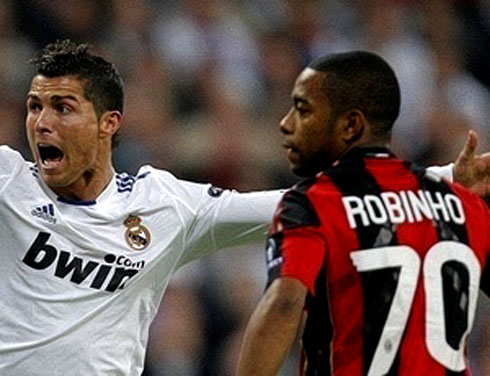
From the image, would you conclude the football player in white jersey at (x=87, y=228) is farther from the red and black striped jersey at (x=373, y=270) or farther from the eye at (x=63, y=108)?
the red and black striped jersey at (x=373, y=270)

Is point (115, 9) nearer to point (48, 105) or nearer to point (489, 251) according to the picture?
point (48, 105)

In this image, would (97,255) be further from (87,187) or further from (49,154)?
(49,154)

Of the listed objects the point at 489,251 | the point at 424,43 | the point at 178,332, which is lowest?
the point at 178,332

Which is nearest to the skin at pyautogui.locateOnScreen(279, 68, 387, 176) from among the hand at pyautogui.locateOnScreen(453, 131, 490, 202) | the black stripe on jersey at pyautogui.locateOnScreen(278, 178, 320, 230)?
the black stripe on jersey at pyautogui.locateOnScreen(278, 178, 320, 230)

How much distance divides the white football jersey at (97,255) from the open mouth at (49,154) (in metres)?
0.06

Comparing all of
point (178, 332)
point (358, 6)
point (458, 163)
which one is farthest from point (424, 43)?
point (458, 163)

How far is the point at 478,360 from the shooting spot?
31.4 feet

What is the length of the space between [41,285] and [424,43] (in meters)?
7.28

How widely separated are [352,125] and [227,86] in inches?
249

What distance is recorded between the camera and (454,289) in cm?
426

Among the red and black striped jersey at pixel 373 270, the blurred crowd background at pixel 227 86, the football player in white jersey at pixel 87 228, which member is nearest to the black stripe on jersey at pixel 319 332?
the red and black striped jersey at pixel 373 270

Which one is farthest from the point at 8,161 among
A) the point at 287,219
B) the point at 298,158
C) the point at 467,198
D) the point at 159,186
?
the point at 467,198

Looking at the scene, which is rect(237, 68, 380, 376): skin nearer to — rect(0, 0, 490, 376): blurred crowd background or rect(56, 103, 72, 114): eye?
rect(56, 103, 72, 114): eye

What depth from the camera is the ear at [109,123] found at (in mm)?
5516
